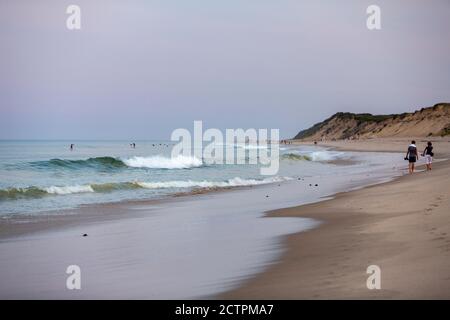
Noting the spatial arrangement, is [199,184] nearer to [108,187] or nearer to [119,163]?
[108,187]

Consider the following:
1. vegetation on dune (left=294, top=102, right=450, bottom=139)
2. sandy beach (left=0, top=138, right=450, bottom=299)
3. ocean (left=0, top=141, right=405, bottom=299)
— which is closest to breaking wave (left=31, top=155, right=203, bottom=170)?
ocean (left=0, top=141, right=405, bottom=299)

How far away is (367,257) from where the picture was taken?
6410 mm

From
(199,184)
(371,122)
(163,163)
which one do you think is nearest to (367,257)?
(199,184)

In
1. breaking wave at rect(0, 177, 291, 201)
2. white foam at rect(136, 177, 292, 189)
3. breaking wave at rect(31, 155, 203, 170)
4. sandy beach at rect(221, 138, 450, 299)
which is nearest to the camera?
sandy beach at rect(221, 138, 450, 299)

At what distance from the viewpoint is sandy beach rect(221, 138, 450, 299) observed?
5066 mm

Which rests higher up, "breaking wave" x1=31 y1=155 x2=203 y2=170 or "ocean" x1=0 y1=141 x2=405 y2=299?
"ocean" x1=0 y1=141 x2=405 y2=299

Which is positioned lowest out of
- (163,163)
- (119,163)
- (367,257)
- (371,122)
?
(163,163)

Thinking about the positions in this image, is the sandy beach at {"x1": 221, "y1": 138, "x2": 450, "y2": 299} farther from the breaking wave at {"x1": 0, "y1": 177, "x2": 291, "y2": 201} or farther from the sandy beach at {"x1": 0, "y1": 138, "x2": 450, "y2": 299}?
the breaking wave at {"x1": 0, "y1": 177, "x2": 291, "y2": 201}

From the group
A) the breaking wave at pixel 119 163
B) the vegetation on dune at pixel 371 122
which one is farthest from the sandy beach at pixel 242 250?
the vegetation on dune at pixel 371 122

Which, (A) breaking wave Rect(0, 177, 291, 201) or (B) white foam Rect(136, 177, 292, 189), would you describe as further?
(B) white foam Rect(136, 177, 292, 189)

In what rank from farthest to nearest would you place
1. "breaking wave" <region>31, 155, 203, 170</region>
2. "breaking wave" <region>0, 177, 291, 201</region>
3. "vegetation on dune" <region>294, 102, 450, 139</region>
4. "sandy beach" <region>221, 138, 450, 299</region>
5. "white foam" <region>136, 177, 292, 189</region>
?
"vegetation on dune" <region>294, 102, 450, 139</region>, "breaking wave" <region>31, 155, 203, 170</region>, "white foam" <region>136, 177, 292, 189</region>, "breaking wave" <region>0, 177, 291, 201</region>, "sandy beach" <region>221, 138, 450, 299</region>
